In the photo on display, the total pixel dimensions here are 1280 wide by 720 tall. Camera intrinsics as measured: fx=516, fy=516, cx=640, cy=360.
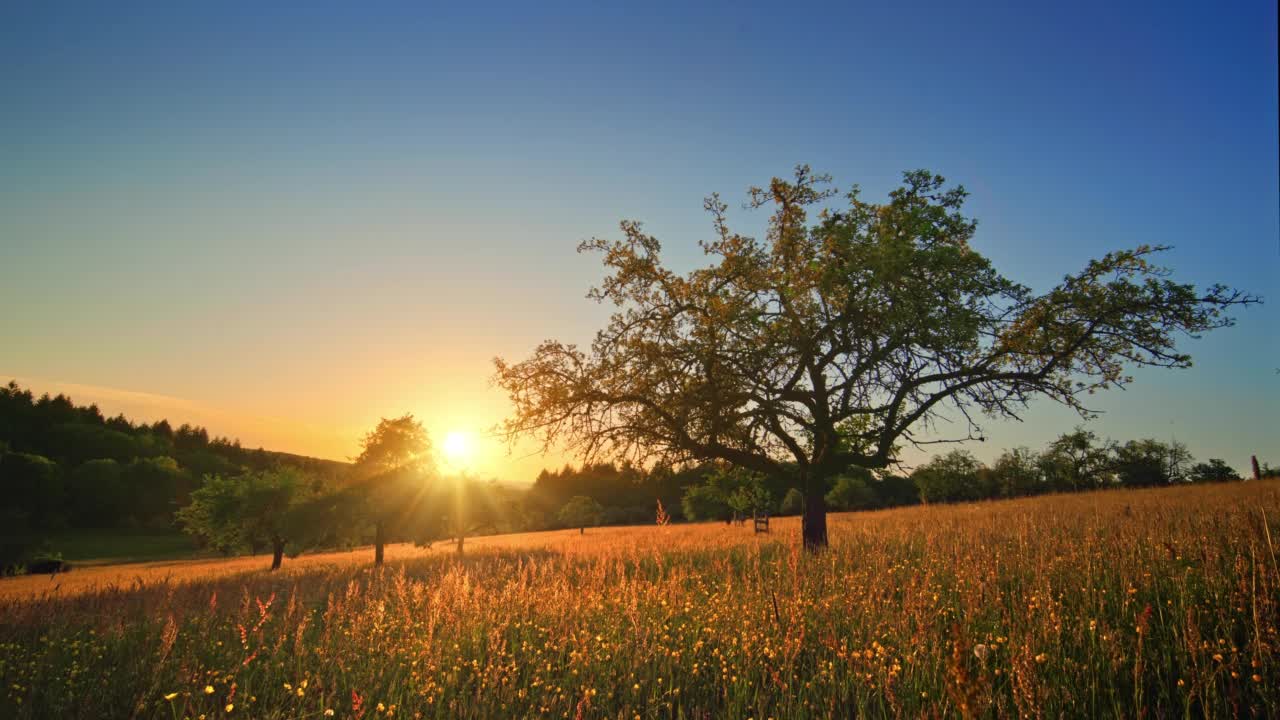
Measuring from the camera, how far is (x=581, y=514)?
241 ft

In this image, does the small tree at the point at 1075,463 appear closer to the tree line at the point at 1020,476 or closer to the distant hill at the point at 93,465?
the tree line at the point at 1020,476

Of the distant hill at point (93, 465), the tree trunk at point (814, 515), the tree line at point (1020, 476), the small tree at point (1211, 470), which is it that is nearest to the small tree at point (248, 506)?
the distant hill at point (93, 465)

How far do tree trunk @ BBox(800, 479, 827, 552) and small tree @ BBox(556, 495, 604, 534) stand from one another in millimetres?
63732

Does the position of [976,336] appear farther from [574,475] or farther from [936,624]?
[574,475]

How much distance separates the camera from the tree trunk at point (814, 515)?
11.7 meters

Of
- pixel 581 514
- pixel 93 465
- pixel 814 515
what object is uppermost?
pixel 814 515

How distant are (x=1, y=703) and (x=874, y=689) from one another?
22.4 ft

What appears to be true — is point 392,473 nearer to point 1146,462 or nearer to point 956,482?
point 956,482

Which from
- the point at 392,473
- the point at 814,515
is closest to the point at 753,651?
the point at 814,515

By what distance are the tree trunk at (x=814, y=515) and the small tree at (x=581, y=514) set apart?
6373 cm

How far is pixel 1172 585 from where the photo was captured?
5.13m

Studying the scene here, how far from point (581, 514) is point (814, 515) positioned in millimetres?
65402

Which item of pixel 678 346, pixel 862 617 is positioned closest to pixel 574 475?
pixel 678 346

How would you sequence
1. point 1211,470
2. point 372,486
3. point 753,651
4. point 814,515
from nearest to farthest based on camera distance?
point 753,651 < point 814,515 < point 372,486 < point 1211,470
